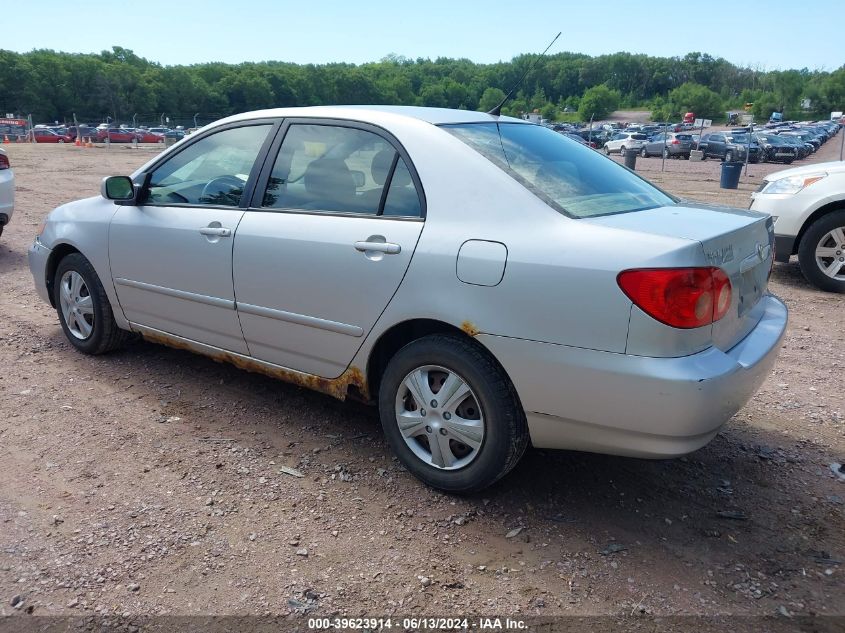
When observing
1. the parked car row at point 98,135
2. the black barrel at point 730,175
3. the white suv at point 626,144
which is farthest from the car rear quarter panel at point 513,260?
the parked car row at point 98,135

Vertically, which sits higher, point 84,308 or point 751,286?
point 751,286

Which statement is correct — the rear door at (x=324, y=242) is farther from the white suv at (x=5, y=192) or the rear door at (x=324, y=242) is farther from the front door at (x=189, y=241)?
the white suv at (x=5, y=192)

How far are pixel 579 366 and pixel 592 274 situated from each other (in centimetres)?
35

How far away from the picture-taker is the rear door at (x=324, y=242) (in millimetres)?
3250

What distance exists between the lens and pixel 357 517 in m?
3.10

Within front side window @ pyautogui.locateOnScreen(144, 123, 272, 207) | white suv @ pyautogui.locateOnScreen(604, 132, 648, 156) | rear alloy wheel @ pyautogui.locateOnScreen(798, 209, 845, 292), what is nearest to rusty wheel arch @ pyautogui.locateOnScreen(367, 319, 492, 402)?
front side window @ pyautogui.locateOnScreen(144, 123, 272, 207)

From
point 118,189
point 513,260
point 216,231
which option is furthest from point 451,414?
point 118,189

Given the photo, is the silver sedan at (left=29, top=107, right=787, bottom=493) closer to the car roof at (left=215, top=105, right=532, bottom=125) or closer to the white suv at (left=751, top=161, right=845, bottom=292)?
the car roof at (left=215, top=105, right=532, bottom=125)

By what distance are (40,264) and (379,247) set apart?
3170 mm

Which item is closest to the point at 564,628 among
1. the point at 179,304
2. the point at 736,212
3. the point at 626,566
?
the point at 626,566

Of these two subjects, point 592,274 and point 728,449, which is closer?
point 592,274

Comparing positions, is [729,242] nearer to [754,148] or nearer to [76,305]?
[76,305]

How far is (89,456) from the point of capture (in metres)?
3.59

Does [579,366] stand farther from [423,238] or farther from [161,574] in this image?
[161,574]
